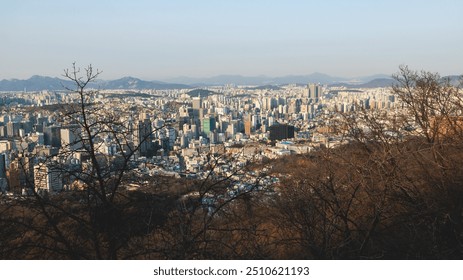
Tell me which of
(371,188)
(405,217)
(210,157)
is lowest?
(405,217)

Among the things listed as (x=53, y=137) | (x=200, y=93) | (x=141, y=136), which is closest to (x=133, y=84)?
(x=200, y=93)

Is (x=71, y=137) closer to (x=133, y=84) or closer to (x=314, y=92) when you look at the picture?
(x=133, y=84)

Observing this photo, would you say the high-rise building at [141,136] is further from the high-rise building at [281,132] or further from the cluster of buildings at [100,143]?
the high-rise building at [281,132]

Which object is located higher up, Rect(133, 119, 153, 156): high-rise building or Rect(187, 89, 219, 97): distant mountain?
Rect(187, 89, 219, 97): distant mountain

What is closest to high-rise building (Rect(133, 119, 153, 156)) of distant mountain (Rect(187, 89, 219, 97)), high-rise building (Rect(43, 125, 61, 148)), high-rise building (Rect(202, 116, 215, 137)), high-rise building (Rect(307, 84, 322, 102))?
high-rise building (Rect(43, 125, 61, 148))

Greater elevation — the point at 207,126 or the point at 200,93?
the point at 200,93

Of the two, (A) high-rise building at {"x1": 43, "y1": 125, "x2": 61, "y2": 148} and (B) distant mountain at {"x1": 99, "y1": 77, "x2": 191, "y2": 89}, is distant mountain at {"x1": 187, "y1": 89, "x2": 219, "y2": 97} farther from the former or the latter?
(A) high-rise building at {"x1": 43, "y1": 125, "x2": 61, "y2": 148}

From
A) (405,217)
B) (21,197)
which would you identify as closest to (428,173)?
(405,217)

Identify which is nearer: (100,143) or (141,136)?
(100,143)

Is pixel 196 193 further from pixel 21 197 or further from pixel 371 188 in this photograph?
pixel 371 188

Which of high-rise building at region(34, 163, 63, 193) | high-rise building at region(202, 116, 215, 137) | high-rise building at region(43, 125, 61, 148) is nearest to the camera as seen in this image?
high-rise building at region(34, 163, 63, 193)

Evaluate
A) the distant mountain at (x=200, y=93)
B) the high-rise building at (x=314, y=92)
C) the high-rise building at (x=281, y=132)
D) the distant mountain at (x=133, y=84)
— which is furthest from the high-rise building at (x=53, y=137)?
the high-rise building at (x=314, y=92)
